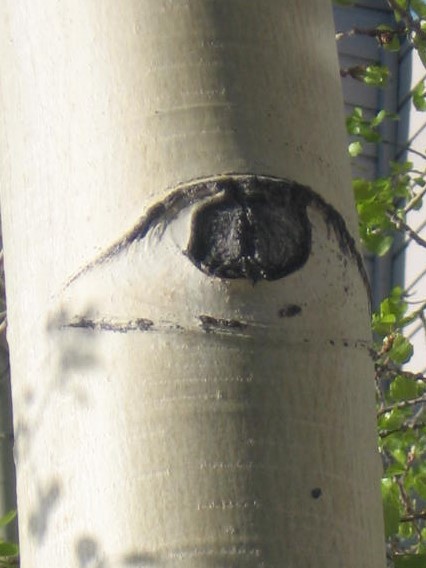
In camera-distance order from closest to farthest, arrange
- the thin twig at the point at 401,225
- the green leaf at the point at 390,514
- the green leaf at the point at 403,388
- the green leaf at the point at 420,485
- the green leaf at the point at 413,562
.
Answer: the green leaf at the point at 413,562 → the green leaf at the point at 390,514 → the green leaf at the point at 420,485 → the green leaf at the point at 403,388 → the thin twig at the point at 401,225

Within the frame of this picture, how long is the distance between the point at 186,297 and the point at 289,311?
0.07m

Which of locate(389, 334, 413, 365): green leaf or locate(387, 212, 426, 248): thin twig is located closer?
locate(389, 334, 413, 365): green leaf

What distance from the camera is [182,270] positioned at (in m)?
0.77

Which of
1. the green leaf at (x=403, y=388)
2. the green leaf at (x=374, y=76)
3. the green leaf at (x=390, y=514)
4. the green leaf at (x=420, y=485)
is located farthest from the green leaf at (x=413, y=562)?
the green leaf at (x=374, y=76)

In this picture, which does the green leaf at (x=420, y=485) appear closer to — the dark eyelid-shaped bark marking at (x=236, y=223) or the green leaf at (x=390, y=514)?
the green leaf at (x=390, y=514)

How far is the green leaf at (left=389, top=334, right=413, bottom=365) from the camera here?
2.30 meters

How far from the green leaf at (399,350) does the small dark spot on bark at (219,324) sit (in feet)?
5.23

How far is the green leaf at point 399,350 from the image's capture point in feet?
7.56

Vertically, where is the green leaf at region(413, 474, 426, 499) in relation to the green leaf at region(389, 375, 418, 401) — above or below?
below

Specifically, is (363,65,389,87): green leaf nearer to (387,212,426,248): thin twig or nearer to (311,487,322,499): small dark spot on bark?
(387,212,426,248): thin twig

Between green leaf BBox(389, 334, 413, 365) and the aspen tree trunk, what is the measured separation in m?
1.47

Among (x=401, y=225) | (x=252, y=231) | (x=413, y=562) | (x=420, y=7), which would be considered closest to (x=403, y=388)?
(x=401, y=225)

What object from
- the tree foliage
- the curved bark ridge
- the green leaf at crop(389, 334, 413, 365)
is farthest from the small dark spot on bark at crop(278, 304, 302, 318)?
the green leaf at crop(389, 334, 413, 365)

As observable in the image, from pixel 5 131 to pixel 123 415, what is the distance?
10.5 inches
